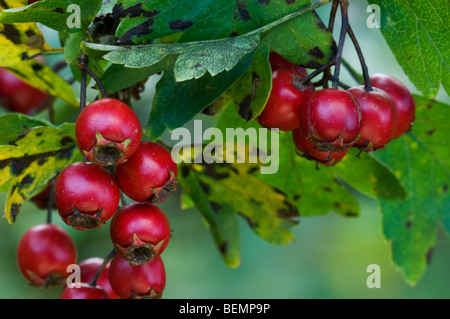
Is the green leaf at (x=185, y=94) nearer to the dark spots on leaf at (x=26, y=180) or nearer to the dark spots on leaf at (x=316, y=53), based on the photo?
the dark spots on leaf at (x=316, y=53)

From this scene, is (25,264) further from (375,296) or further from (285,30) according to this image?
(375,296)

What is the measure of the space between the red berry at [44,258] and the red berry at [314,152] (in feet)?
1.93

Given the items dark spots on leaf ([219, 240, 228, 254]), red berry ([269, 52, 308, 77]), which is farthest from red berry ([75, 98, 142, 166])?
dark spots on leaf ([219, 240, 228, 254])

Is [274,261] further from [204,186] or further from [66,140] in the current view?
[66,140]

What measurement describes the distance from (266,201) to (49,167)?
1.64ft

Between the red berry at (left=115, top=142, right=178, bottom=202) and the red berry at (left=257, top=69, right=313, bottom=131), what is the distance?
193mm

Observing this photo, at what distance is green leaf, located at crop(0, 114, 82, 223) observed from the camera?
101 cm

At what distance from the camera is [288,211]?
136 centimetres

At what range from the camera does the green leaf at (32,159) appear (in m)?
1.01

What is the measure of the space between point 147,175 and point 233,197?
474 mm

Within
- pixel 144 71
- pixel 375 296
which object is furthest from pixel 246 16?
pixel 375 296

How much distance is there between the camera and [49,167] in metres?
1.06

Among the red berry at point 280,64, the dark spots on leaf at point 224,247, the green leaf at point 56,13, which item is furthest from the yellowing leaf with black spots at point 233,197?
the green leaf at point 56,13

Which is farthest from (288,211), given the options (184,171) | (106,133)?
(106,133)
